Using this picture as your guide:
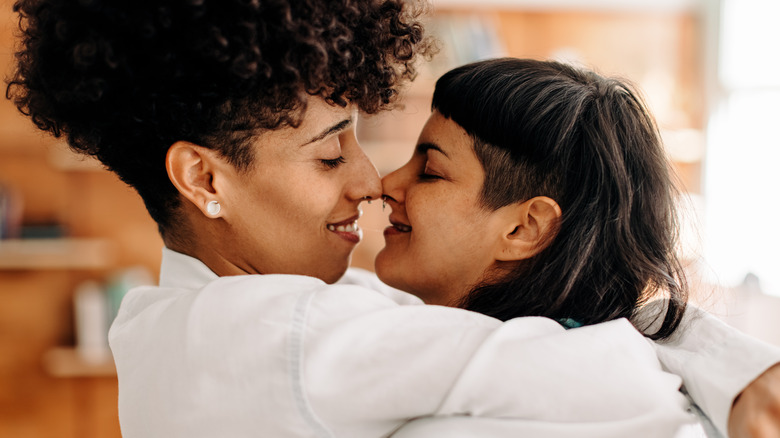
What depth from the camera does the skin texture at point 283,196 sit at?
4.14ft

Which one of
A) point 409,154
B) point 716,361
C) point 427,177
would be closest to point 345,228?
point 427,177

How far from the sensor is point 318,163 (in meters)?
1.32

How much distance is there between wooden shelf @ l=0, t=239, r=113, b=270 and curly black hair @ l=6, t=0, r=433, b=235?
2.34 meters

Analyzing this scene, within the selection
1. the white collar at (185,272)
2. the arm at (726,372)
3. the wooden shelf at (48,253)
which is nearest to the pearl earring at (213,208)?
the white collar at (185,272)

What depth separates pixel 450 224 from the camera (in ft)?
4.33

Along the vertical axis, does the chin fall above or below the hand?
below

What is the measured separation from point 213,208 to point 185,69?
0.91 ft

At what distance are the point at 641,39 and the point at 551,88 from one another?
303 cm

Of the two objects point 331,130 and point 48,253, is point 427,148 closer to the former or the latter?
point 331,130

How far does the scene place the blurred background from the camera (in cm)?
342

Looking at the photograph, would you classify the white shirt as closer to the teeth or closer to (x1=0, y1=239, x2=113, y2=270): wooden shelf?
the teeth

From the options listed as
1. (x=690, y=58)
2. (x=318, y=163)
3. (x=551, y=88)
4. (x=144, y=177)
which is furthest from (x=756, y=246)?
(x=144, y=177)

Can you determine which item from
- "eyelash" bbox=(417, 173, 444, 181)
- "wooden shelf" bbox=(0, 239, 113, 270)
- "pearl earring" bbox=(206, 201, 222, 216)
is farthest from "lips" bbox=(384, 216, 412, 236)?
"wooden shelf" bbox=(0, 239, 113, 270)

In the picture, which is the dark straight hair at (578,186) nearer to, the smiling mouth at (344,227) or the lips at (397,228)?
the lips at (397,228)
